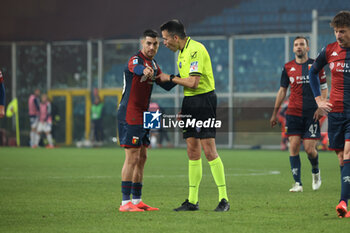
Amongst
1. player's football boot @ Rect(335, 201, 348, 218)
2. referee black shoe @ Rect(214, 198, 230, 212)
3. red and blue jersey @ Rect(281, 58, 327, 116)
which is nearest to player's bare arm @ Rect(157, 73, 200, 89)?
referee black shoe @ Rect(214, 198, 230, 212)

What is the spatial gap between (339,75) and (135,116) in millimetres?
2403

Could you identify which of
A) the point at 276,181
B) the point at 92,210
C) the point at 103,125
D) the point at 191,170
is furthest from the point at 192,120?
the point at 103,125

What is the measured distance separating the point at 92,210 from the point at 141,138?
1.02 meters

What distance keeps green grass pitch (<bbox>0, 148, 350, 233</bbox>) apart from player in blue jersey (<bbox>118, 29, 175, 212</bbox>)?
31 centimetres

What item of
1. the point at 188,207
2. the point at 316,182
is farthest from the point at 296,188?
the point at 188,207

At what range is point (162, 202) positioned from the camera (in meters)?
8.93

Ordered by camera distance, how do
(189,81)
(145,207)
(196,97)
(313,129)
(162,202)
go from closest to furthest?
(189,81)
(196,97)
(145,207)
(162,202)
(313,129)

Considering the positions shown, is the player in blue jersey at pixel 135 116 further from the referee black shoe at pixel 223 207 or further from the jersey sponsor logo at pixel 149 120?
the referee black shoe at pixel 223 207

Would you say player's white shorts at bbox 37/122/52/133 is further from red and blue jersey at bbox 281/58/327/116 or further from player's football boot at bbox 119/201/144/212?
player's football boot at bbox 119/201/144/212

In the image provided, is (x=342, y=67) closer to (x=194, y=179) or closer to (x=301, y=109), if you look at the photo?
(x=194, y=179)

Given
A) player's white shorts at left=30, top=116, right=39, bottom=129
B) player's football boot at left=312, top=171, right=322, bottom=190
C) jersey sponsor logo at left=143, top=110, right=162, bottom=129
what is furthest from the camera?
player's white shorts at left=30, top=116, right=39, bottom=129

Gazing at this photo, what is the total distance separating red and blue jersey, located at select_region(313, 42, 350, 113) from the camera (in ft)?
24.9

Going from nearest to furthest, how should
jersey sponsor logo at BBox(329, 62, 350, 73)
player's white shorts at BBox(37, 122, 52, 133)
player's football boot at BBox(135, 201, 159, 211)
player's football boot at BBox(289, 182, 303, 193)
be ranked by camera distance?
jersey sponsor logo at BBox(329, 62, 350, 73)
player's football boot at BBox(135, 201, 159, 211)
player's football boot at BBox(289, 182, 303, 193)
player's white shorts at BBox(37, 122, 52, 133)

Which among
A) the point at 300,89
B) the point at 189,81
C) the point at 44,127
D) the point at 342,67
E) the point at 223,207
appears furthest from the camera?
the point at 44,127
